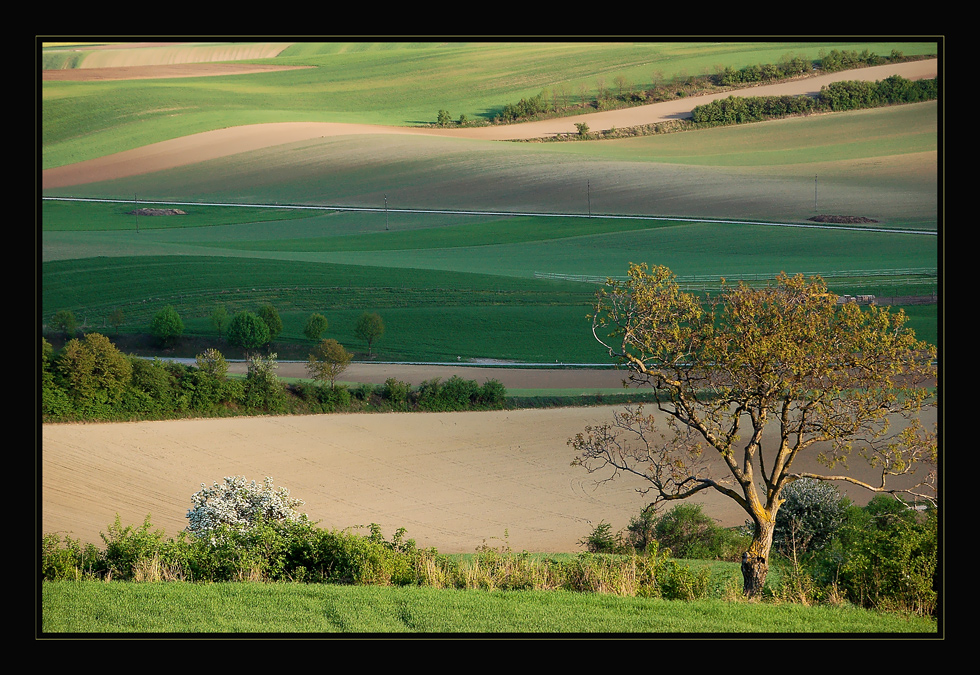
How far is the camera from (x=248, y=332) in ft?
93.0

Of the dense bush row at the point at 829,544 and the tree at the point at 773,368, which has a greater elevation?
the tree at the point at 773,368

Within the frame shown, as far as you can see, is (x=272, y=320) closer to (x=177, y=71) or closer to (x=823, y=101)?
(x=177, y=71)

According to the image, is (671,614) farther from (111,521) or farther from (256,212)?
(256,212)

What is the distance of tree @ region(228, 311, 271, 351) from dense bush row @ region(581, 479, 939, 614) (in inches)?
652

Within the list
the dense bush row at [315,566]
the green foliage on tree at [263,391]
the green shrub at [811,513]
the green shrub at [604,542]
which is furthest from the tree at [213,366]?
the green shrub at [811,513]

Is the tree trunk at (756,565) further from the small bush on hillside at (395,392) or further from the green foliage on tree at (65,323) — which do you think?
the green foliage on tree at (65,323)

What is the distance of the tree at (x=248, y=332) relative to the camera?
2823 cm

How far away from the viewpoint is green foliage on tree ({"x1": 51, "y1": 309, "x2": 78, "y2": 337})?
96.1 feet

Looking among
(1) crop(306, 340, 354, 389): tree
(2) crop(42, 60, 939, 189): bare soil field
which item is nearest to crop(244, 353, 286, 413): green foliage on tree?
(1) crop(306, 340, 354, 389): tree

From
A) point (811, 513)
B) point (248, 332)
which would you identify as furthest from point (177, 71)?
point (811, 513)

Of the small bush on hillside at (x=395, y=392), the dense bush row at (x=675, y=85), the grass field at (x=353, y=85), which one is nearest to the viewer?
the small bush on hillside at (x=395, y=392)

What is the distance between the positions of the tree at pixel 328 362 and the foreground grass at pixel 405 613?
1404cm
